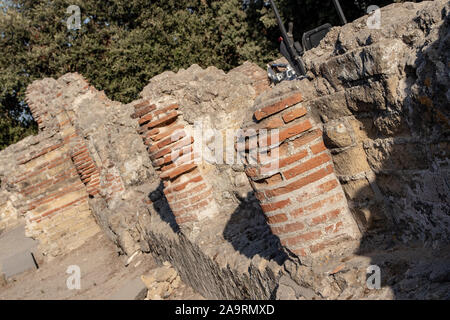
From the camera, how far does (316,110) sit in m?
2.52

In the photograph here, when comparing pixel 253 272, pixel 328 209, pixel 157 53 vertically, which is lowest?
pixel 253 272

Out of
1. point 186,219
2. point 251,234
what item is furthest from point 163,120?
point 251,234

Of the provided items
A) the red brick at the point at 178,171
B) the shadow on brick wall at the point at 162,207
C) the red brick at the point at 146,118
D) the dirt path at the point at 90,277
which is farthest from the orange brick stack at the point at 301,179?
the shadow on brick wall at the point at 162,207

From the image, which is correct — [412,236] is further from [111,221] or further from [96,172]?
[96,172]

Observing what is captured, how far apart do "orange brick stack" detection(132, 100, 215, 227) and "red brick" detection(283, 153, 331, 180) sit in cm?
223

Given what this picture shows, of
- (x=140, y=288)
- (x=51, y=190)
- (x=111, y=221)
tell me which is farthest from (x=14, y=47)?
(x=140, y=288)

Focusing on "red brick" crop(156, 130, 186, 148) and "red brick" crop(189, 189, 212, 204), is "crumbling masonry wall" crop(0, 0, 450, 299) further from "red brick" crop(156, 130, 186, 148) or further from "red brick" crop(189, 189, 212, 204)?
"red brick" crop(189, 189, 212, 204)

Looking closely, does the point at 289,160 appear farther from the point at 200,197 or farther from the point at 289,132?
the point at 200,197

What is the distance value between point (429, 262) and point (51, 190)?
792cm

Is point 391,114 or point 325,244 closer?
point 391,114

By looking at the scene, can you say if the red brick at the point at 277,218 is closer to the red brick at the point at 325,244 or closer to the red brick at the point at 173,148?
the red brick at the point at 325,244

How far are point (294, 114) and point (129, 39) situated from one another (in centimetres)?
1734

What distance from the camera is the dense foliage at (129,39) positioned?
1798cm

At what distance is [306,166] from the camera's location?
247cm
